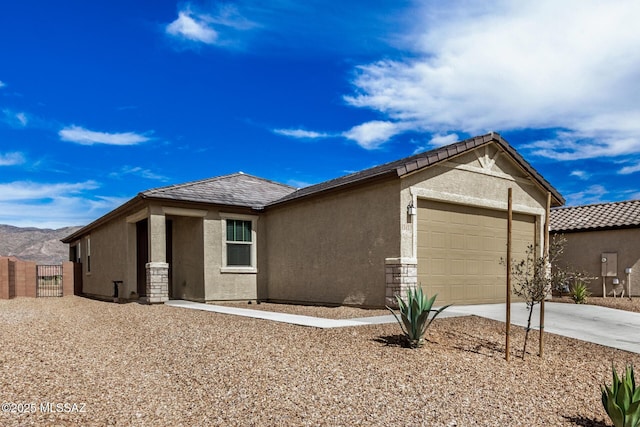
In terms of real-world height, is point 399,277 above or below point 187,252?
below

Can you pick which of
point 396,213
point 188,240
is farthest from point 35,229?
A: point 396,213

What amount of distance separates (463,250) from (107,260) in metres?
14.0

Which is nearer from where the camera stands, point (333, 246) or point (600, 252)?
point (333, 246)

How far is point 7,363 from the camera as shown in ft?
21.6

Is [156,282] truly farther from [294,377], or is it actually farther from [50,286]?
[50,286]

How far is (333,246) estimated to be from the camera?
14.0 meters

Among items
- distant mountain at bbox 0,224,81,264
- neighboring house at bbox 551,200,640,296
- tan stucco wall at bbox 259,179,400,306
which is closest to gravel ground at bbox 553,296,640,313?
neighboring house at bbox 551,200,640,296

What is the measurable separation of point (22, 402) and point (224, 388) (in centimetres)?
210

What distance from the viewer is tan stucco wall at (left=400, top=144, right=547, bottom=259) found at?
12.2 m

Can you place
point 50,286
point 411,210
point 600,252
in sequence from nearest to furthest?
point 411,210 < point 600,252 < point 50,286

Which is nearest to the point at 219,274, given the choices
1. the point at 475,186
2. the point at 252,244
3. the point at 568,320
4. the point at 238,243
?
the point at 238,243

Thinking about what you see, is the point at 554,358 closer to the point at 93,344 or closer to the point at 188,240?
the point at 93,344

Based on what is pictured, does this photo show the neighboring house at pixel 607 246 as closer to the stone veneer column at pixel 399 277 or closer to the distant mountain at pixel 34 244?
the stone veneer column at pixel 399 277

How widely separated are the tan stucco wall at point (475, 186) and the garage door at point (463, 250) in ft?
0.95
